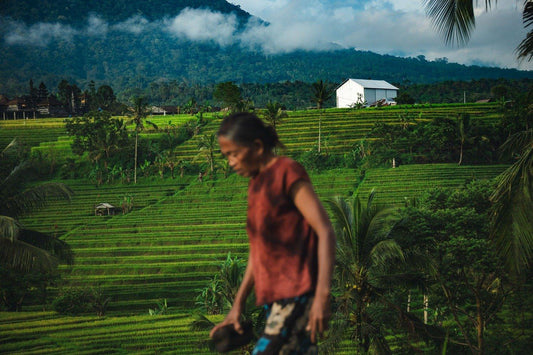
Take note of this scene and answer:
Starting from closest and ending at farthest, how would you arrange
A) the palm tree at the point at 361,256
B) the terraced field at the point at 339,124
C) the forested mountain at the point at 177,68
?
the palm tree at the point at 361,256
the terraced field at the point at 339,124
the forested mountain at the point at 177,68

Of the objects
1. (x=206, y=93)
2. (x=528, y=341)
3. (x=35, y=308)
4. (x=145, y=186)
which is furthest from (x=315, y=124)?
(x=206, y=93)

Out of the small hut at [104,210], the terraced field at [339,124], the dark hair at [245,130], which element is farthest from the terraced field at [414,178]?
the dark hair at [245,130]

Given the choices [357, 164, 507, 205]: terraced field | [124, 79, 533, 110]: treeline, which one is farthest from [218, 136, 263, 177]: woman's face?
[124, 79, 533, 110]: treeline

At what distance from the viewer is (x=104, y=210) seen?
128 ft

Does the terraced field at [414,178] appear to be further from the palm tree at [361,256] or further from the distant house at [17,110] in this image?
the distant house at [17,110]

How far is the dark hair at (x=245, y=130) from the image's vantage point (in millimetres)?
2043

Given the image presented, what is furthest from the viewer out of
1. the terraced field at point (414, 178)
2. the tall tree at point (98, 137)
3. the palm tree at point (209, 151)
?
the tall tree at point (98, 137)

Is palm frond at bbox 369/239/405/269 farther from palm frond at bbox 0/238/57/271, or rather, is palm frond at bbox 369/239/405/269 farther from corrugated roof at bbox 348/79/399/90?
corrugated roof at bbox 348/79/399/90

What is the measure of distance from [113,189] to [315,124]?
20.2m

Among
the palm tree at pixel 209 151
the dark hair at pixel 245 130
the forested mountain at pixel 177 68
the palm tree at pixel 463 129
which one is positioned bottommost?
the dark hair at pixel 245 130

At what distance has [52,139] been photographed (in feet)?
189

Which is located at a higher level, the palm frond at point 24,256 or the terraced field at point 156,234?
the palm frond at point 24,256

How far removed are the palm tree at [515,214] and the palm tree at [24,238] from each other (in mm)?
11036

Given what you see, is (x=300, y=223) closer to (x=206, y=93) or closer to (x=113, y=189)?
(x=113, y=189)
